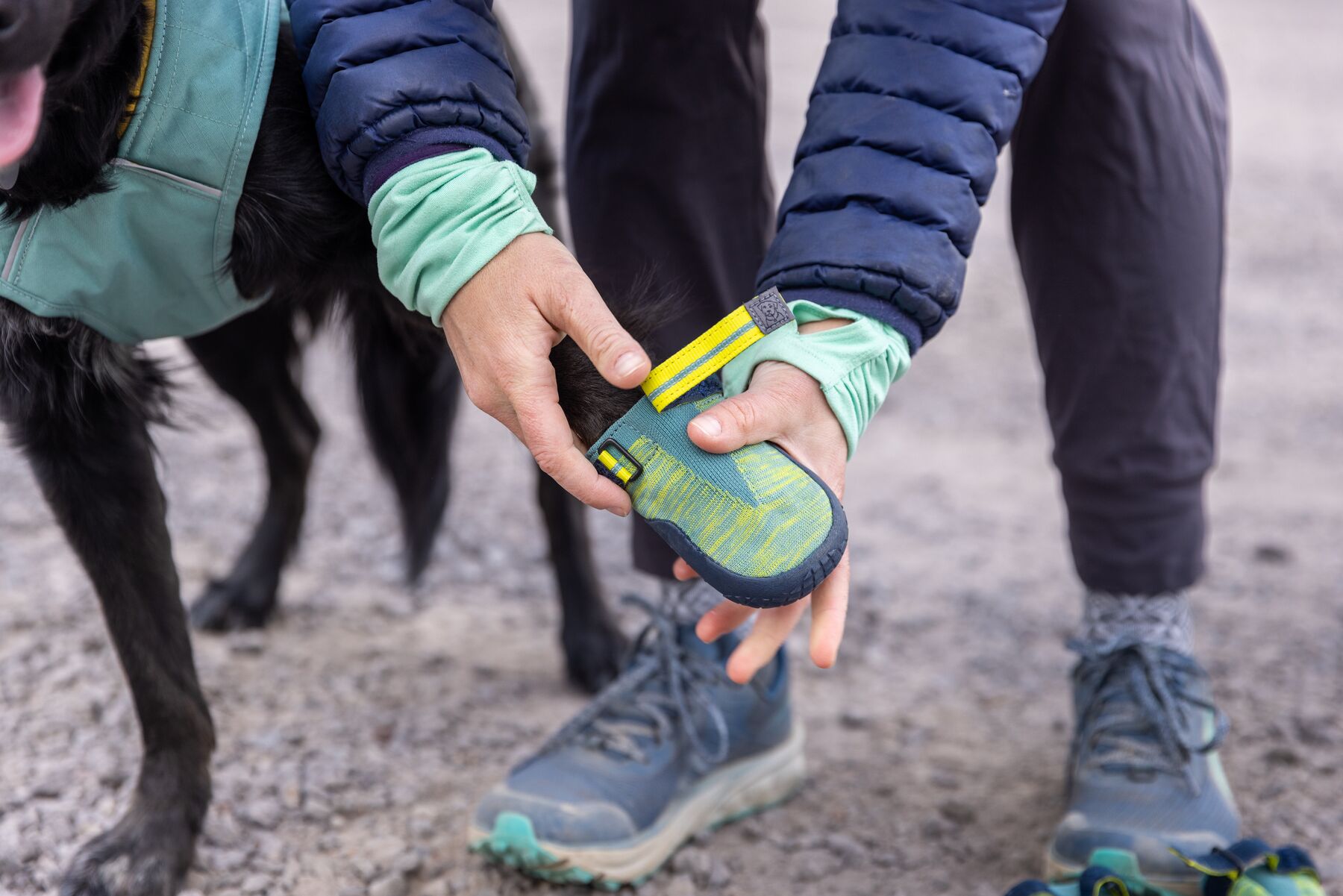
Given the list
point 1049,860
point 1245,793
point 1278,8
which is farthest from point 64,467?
point 1278,8

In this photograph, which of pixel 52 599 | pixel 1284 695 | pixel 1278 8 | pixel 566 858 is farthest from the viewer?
pixel 1278 8

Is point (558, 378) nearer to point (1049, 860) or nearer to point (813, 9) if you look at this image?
point (1049, 860)

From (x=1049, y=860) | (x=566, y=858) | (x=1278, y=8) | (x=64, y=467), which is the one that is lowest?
(x=566, y=858)

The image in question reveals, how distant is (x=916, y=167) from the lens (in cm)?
114

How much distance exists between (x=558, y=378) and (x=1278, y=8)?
42.4ft

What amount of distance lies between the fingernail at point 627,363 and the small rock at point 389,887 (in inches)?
29.9

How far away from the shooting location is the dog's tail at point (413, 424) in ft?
6.43

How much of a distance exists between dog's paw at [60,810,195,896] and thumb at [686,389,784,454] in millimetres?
855

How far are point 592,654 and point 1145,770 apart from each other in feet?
2.90

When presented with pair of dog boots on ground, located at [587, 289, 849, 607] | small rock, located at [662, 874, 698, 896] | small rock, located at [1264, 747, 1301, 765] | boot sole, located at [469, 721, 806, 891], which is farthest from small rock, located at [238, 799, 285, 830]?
small rock, located at [1264, 747, 1301, 765]

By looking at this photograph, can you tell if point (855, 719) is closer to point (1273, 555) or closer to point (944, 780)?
point (944, 780)

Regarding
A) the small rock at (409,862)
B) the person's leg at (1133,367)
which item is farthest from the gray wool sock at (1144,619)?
the small rock at (409,862)

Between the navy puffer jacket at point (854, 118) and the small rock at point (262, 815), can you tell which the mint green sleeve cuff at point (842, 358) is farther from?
the small rock at point (262, 815)

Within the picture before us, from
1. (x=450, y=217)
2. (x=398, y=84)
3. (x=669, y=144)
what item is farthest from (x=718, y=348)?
(x=669, y=144)
